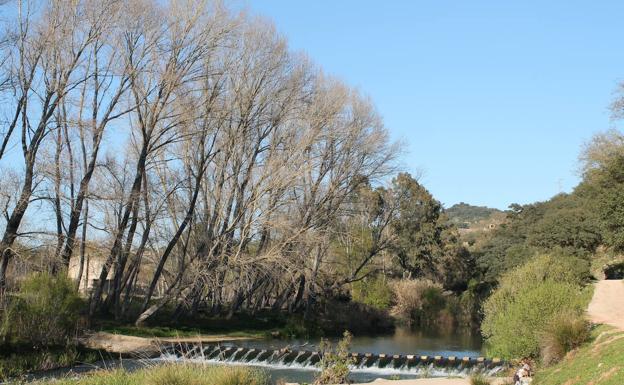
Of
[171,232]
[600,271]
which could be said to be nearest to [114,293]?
[171,232]

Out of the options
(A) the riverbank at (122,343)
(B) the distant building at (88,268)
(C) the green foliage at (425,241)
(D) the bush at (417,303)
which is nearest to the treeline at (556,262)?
(C) the green foliage at (425,241)

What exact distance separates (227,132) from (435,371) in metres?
16.0

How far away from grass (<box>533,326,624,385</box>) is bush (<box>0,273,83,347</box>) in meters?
15.1

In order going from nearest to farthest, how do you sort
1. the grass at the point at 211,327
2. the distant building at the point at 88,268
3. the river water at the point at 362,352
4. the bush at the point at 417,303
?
the river water at the point at 362,352 < the grass at the point at 211,327 < the distant building at the point at 88,268 < the bush at the point at 417,303

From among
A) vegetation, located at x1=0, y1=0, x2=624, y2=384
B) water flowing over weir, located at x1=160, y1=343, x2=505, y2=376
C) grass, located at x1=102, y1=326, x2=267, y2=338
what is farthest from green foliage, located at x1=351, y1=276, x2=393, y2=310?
water flowing over weir, located at x1=160, y1=343, x2=505, y2=376

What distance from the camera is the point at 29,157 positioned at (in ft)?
79.6

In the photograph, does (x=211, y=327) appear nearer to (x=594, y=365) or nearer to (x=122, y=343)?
(x=122, y=343)

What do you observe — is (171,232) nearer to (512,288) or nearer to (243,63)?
(243,63)

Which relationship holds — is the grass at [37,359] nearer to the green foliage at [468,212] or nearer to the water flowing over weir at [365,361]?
the water flowing over weir at [365,361]

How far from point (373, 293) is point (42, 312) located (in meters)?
29.5

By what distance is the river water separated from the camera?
21.7 m

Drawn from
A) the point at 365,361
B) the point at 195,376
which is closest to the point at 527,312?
the point at 365,361

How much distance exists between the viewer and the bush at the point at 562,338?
59.2 feet

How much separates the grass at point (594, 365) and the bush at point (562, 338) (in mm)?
360
